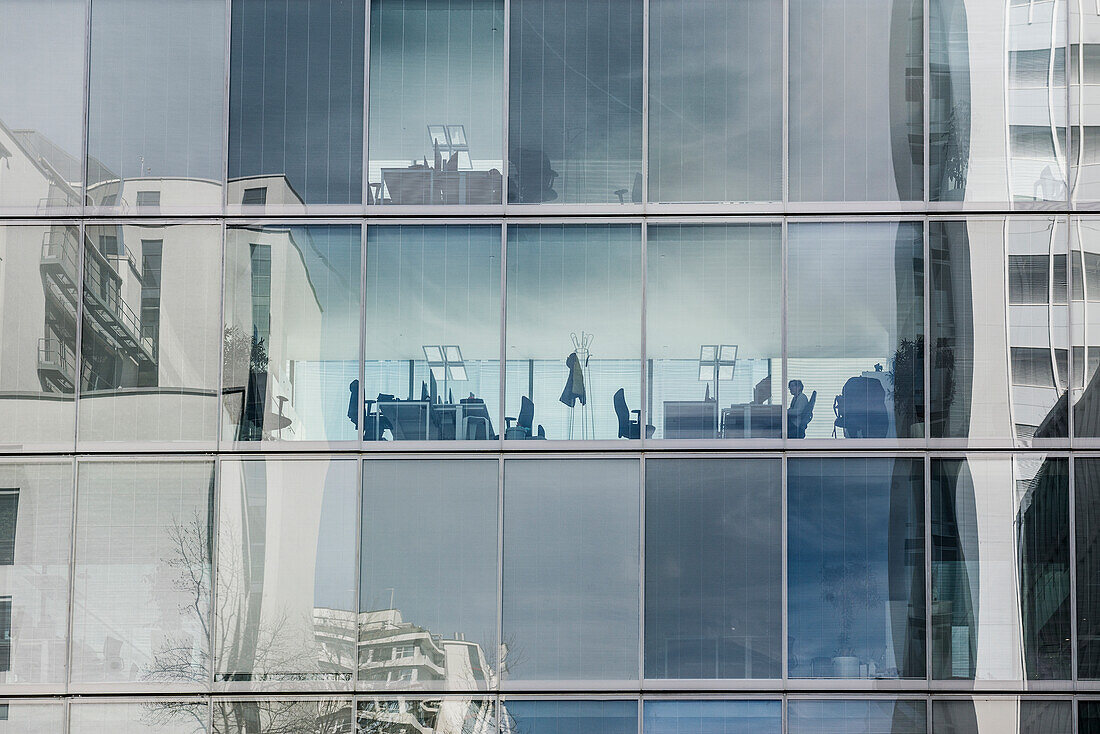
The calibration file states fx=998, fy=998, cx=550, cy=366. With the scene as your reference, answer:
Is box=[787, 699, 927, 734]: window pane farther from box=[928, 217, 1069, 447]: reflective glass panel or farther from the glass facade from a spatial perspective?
box=[928, 217, 1069, 447]: reflective glass panel

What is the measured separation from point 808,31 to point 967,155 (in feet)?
7.20

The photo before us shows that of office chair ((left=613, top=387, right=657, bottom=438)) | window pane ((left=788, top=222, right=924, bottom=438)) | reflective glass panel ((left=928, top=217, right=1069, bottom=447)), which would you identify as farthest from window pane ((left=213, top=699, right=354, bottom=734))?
reflective glass panel ((left=928, top=217, right=1069, bottom=447))

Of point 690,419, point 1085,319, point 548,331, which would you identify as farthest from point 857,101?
point 548,331

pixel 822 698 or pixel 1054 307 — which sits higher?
pixel 1054 307

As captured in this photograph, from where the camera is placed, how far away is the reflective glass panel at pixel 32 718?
10492 millimetres

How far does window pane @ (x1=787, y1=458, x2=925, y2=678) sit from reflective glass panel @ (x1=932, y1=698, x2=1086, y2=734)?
481 mm

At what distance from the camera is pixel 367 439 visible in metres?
10.7

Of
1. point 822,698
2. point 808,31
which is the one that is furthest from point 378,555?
point 808,31

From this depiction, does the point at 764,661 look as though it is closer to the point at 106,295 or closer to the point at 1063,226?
the point at 1063,226

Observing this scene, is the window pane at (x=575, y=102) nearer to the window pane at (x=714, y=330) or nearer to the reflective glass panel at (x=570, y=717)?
the window pane at (x=714, y=330)

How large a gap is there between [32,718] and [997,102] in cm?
1223

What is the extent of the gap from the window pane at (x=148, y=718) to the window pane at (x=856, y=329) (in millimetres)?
6983

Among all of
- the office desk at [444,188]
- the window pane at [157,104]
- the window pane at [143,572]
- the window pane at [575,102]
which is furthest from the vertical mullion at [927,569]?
the window pane at [157,104]

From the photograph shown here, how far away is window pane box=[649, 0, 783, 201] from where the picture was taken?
10.9 m
